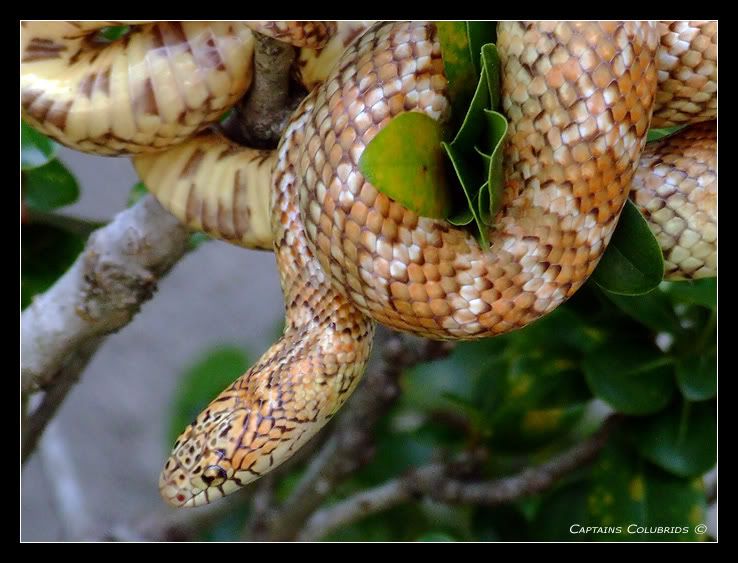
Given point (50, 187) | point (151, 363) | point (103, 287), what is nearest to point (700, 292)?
point (103, 287)

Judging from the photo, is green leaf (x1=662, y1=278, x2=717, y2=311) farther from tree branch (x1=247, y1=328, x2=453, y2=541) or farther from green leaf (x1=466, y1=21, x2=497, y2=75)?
green leaf (x1=466, y1=21, x2=497, y2=75)

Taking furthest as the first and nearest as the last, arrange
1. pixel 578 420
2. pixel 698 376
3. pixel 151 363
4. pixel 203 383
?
pixel 151 363, pixel 203 383, pixel 578 420, pixel 698 376

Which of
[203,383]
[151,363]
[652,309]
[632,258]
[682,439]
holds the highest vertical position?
[632,258]

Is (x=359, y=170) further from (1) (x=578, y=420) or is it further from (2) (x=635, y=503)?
(1) (x=578, y=420)

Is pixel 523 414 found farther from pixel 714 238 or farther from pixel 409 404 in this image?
pixel 714 238

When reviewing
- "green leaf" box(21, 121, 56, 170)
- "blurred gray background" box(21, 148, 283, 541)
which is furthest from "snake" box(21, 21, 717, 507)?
"blurred gray background" box(21, 148, 283, 541)

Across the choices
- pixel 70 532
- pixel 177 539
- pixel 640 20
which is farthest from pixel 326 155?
pixel 70 532

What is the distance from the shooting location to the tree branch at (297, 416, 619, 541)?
103 cm

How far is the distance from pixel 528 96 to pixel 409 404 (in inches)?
36.6

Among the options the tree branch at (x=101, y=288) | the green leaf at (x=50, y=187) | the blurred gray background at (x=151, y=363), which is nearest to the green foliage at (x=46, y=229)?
the green leaf at (x=50, y=187)

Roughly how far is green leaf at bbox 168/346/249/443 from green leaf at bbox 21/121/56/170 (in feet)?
2.40

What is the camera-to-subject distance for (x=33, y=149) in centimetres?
77

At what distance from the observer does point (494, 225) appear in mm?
487

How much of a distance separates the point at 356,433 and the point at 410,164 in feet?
2.16
